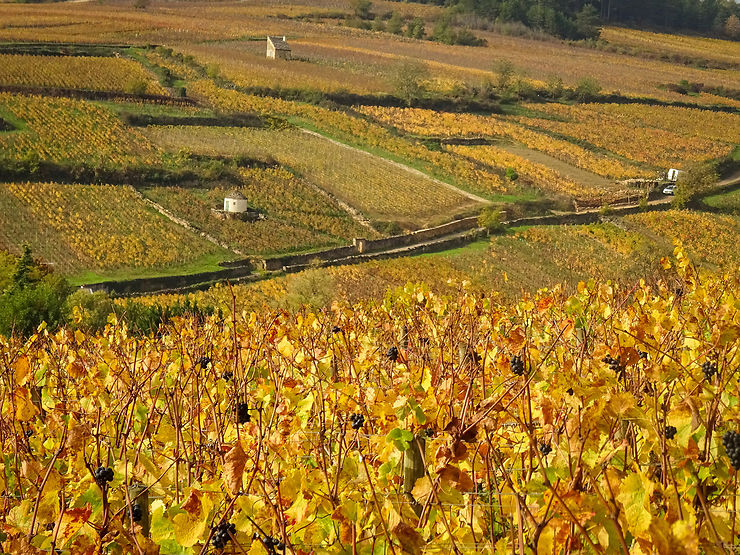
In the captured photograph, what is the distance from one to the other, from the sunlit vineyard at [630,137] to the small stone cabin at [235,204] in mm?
35970

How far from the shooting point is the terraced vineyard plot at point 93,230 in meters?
37.0

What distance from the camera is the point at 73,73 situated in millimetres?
66000

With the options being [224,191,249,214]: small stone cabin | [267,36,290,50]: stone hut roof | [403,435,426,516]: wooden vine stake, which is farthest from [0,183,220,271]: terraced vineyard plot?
[267,36,290,50]: stone hut roof

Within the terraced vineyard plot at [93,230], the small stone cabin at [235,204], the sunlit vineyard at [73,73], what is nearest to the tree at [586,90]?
the sunlit vineyard at [73,73]

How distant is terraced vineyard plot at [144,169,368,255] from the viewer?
41.2 m

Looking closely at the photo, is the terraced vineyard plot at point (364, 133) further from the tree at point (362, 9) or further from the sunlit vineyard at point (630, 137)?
the tree at point (362, 9)

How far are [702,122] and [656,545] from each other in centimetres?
8850

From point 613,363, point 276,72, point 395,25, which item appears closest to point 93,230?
point 613,363

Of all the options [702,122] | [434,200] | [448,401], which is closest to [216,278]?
[434,200]

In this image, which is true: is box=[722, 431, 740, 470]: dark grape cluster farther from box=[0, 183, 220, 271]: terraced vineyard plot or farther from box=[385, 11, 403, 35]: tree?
box=[385, 11, 403, 35]: tree

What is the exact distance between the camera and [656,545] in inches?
71.7

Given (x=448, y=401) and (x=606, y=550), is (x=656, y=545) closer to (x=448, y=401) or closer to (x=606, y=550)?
(x=606, y=550)

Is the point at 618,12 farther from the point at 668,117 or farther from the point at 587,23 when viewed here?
the point at 668,117

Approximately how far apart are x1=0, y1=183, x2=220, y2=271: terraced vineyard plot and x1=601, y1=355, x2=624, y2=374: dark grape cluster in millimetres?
33684
